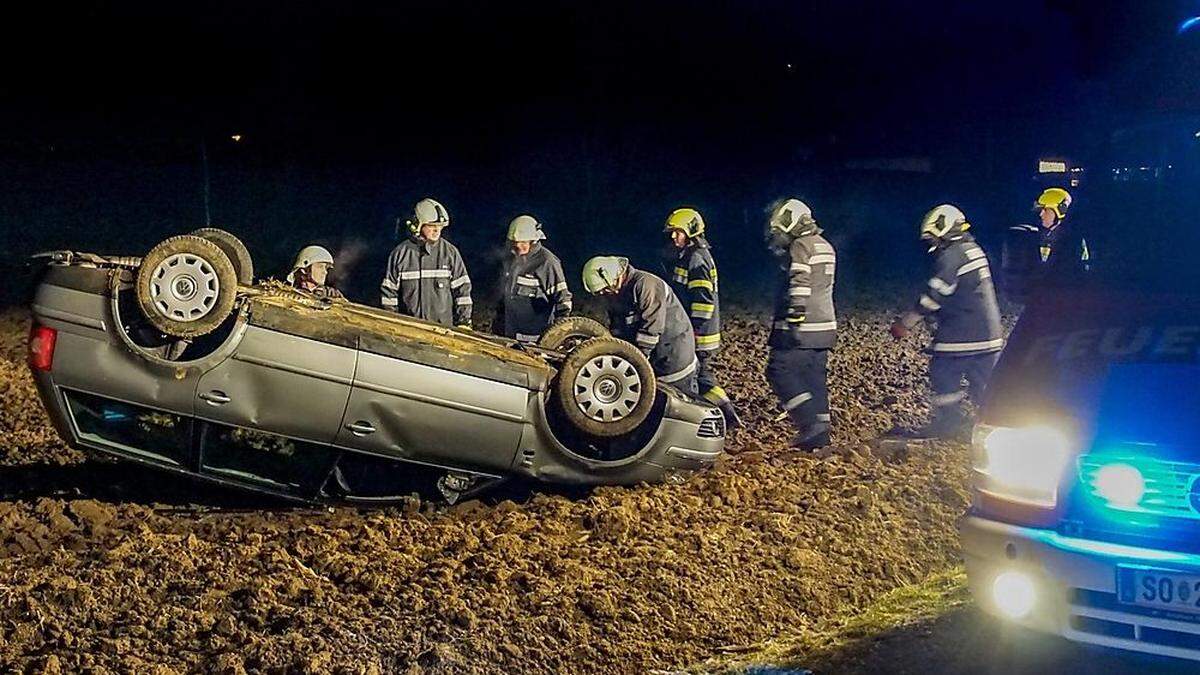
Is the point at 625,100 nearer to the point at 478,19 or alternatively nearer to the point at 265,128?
the point at 478,19

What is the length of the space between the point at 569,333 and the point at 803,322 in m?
1.80

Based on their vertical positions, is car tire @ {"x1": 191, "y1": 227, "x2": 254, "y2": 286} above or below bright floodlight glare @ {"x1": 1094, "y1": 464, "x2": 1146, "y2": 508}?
above

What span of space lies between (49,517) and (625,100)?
699 inches

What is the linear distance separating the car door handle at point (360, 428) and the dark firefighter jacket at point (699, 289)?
3.03 m

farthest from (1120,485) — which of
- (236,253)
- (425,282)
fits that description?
(425,282)

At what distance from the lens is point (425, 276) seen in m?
9.42

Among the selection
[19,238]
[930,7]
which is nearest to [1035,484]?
[19,238]

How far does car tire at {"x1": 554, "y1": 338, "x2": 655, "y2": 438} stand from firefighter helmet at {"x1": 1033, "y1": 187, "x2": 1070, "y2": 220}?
20.9ft

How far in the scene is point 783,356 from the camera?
862 centimetres

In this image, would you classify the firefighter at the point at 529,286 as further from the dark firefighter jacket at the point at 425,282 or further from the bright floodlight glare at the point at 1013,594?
the bright floodlight glare at the point at 1013,594

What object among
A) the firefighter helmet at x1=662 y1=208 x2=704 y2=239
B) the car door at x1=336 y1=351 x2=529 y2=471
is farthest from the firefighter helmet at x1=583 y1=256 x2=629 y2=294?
the car door at x1=336 y1=351 x2=529 y2=471

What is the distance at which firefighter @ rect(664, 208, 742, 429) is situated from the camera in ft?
28.4

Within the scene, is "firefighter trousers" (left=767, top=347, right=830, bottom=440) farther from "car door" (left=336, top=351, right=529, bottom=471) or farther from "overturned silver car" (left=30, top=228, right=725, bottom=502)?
Answer: "car door" (left=336, top=351, right=529, bottom=471)

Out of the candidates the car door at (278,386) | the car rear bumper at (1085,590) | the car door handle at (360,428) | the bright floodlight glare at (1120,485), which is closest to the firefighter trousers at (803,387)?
the car door handle at (360,428)
